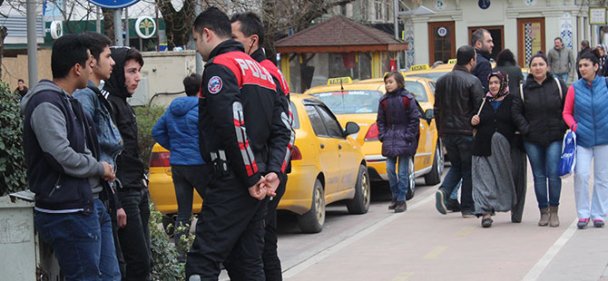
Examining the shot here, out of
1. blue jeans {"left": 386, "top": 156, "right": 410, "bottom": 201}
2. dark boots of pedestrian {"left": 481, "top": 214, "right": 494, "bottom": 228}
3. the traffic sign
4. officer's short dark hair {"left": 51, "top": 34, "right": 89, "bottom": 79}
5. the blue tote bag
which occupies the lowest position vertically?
dark boots of pedestrian {"left": 481, "top": 214, "right": 494, "bottom": 228}

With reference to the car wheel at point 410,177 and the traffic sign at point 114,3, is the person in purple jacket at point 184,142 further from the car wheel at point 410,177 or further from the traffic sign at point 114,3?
the car wheel at point 410,177

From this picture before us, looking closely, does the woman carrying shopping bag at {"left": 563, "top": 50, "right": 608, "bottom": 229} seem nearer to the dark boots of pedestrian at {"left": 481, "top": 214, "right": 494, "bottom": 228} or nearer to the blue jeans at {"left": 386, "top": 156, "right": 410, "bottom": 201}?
the dark boots of pedestrian at {"left": 481, "top": 214, "right": 494, "bottom": 228}

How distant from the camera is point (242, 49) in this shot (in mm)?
6738

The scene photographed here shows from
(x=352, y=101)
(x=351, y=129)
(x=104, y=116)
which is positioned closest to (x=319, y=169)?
(x=351, y=129)

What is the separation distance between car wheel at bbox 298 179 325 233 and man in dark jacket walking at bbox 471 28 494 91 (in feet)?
9.97

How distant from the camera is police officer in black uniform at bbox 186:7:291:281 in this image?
6.41m

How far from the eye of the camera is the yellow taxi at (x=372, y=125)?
51.4 ft

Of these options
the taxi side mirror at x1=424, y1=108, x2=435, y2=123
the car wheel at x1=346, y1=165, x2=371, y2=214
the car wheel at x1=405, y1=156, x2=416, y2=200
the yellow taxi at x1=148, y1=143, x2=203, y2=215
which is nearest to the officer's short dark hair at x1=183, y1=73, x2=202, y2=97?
the yellow taxi at x1=148, y1=143, x2=203, y2=215

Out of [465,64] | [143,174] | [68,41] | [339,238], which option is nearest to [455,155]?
[465,64]

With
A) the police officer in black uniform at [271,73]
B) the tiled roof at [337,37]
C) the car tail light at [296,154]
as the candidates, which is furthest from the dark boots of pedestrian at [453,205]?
the tiled roof at [337,37]

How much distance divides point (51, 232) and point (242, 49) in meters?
1.55

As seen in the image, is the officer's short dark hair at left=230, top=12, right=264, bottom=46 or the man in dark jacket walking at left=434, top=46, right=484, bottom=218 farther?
the man in dark jacket walking at left=434, top=46, right=484, bottom=218

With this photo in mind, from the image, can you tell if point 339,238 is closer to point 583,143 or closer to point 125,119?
point 583,143

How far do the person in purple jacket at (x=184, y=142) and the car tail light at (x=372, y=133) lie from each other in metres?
5.53
